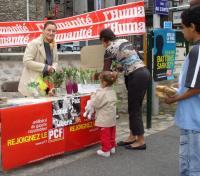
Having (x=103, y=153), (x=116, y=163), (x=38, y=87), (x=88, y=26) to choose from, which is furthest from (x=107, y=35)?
(x=88, y=26)

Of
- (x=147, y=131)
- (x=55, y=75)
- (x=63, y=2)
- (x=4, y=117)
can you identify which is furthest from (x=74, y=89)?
(x=63, y=2)

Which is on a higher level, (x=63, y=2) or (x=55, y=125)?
(x=63, y=2)

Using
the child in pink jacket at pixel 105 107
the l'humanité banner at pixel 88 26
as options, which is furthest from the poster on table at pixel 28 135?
the l'humanité banner at pixel 88 26

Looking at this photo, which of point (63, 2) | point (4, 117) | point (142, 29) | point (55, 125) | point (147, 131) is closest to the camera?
point (4, 117)

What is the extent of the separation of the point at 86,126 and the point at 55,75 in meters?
0.81

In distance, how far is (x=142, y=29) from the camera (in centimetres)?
750

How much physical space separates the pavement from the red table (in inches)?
4.7

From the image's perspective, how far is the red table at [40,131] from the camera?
4.64m

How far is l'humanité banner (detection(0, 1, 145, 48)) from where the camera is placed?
7574mm

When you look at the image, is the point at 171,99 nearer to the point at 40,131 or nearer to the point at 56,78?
the point at 40,131

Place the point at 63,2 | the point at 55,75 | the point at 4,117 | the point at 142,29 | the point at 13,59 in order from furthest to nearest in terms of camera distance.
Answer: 1. the point at 63,2
2. the point at 13,59
3. the point at 142,29
4. the point at 55,75
5. the point at 4,117

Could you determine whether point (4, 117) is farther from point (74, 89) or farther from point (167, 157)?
point (167, 157)

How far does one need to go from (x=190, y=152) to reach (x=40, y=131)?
2.08m

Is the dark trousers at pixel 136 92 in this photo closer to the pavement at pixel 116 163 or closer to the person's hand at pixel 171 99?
the pavement at pixel 116 163
